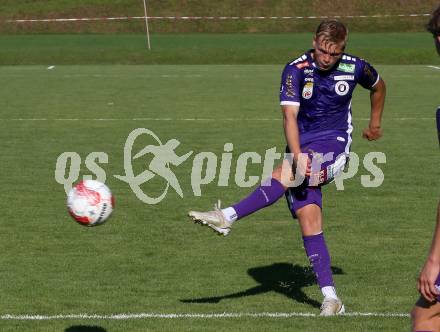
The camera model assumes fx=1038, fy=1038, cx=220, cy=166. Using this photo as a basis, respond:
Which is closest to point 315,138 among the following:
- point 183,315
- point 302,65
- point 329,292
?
point 302,65

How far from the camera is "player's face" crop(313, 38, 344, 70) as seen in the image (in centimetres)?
757

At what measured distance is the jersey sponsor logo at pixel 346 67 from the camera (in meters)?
7.96

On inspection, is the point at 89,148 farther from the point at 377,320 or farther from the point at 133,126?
the point at 377,320

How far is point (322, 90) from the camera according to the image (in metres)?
7.96

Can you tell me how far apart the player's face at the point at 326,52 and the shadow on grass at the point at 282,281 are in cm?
187

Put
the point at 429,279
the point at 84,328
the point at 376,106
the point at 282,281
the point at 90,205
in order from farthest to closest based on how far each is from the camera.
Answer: the point at 282,281, the point at 376,106, the point at 90,205, the point at 84,328, the point at 429,279

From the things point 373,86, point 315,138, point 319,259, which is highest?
point 373,86

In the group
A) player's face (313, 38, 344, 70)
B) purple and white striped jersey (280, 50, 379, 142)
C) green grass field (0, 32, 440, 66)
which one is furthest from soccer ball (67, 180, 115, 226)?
green grass field (0, 32, 440, 66)

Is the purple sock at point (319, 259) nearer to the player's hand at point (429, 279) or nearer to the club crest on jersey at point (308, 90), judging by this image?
the club crest on jersey at point (308, 90)

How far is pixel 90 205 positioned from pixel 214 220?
1.00m

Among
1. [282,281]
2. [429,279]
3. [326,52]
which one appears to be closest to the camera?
[429,279]

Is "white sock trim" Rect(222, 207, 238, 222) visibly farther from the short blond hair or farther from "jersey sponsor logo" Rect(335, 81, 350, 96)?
the short blond hair

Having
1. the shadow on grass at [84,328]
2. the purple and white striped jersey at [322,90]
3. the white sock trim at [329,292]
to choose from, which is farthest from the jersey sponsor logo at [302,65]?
the shadow on grass at [84,328]

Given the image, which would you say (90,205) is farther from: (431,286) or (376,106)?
(431,286)
